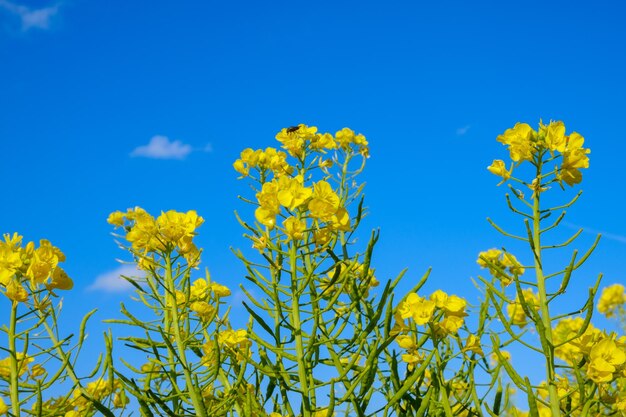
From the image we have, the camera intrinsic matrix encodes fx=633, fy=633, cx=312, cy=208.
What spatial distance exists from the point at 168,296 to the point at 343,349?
0.76 m

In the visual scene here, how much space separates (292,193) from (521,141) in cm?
109

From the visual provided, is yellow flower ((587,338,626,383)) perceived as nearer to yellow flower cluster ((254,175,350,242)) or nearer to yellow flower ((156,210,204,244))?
yellow flower cluster ((254,175,350,242))

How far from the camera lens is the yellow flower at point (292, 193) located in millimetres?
2490

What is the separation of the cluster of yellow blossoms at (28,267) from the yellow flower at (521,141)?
198 centimetres

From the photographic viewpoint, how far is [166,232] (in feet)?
8.63

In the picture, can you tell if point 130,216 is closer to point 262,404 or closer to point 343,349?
point 262,404

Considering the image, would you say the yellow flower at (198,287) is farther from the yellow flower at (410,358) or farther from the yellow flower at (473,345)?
the yellow flower at (473,345)

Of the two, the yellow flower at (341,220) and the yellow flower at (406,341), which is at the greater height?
the yellow flower at (341,220)

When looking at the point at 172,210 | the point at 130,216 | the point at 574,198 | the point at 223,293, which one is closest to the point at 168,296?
the point at 172,210

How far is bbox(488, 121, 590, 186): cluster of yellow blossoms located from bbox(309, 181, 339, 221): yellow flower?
0.91 meters

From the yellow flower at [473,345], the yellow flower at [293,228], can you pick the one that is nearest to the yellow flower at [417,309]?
the yellow flower at [473,345]

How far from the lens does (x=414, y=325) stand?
2.94 m

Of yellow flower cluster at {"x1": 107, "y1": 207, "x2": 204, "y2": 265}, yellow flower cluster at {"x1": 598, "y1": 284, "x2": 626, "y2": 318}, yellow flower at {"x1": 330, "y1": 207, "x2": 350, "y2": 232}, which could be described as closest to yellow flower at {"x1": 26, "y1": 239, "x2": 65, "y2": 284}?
yellow flower cluster at {"x1": 107, "y1": 207, "x2": 204, "y2": 265}

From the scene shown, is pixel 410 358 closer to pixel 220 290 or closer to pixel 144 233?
pixel 220 290
